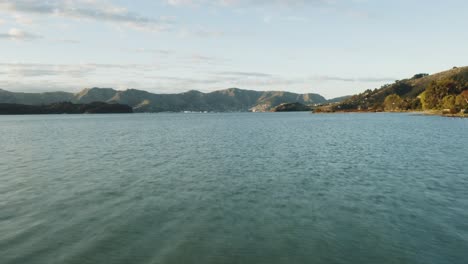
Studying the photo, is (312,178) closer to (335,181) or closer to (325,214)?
(335,181)

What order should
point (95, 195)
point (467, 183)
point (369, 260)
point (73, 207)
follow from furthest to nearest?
1. point (467, 183)
2. point (95, 195)
3. point (73, 207)
4. point (369, 260)

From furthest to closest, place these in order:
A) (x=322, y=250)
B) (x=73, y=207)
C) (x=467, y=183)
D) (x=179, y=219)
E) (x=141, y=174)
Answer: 1. (x=141, y=174)
2. (x=467, y=183)
3. (x=73, y=207)
4. (x=179, y=219)
5. (x=322, y=250)

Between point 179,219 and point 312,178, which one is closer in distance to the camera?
point 179,219

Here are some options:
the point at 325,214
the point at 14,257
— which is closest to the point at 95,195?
the point at 14,257

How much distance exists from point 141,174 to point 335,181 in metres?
22.9

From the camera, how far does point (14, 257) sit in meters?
18.4

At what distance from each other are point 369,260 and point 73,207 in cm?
2284

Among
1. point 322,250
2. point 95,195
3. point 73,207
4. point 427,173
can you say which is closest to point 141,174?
point 95,195

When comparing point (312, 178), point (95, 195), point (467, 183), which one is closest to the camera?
point (95, 195)

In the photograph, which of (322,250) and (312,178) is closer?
(322,250)

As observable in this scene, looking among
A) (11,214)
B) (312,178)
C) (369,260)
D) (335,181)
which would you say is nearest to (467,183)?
(335,181)

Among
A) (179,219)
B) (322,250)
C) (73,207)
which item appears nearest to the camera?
(322,250)

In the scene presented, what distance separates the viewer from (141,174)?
134 ft

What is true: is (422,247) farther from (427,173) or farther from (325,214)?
(427,173)
